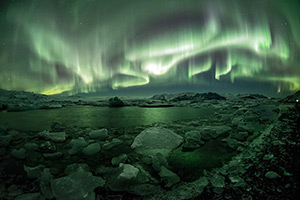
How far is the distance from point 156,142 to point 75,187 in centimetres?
115

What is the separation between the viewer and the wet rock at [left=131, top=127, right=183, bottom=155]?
168cm

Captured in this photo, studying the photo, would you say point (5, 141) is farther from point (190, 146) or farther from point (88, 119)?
point (190, 146)

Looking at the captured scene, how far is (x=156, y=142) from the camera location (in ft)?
6.04

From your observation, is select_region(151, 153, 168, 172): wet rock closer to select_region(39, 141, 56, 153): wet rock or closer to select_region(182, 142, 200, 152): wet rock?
select_region(182, 142, 200, 152): wet rock

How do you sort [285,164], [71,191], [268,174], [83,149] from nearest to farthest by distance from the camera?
[71,191] → [268,174] → [285,164] → [83,149]

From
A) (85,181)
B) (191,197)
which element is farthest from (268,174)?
(85,181)

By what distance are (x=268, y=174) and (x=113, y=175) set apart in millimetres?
1362

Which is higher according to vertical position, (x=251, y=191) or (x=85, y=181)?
(x=85, y=181)

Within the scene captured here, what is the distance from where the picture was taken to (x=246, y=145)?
1806 mm

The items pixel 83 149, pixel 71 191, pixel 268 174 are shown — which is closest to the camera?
pixel 71 191

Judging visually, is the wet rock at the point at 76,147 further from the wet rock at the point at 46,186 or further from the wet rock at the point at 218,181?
the wet rock at the point at 218,181

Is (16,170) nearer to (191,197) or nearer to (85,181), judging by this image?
(85,181)

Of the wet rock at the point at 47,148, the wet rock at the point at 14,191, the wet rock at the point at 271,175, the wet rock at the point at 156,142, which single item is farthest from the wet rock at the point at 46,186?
the wet rock at the point at 271,175

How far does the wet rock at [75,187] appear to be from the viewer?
2.79 feet
